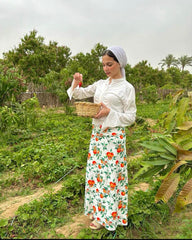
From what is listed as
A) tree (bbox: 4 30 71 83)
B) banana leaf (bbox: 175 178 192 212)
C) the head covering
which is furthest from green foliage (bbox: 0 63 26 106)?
tree (bbox: 4 30 71 83)

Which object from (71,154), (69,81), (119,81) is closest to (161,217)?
(119,81)

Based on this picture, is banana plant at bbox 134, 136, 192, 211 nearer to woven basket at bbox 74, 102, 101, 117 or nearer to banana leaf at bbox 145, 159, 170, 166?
banana leaf at bbox 145, 159, 170, 166

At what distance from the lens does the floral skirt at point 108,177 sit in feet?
6.02

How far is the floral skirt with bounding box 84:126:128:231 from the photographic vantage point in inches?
72.3

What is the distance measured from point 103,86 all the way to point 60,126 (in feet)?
14.1

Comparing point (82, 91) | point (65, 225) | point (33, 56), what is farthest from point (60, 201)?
point (33, 56)

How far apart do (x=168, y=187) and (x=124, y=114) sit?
0.61m

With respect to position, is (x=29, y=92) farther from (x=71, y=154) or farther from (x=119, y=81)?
(x=119, y=81)

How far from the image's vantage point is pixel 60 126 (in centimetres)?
612

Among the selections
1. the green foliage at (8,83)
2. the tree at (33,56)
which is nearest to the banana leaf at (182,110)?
the green foliage at (8,83)

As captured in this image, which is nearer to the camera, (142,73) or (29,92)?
(29,92)

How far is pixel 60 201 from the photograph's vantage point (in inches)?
94.7

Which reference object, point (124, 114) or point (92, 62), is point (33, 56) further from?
point (124, 114)

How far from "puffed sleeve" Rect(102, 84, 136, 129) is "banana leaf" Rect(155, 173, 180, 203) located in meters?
0.51
